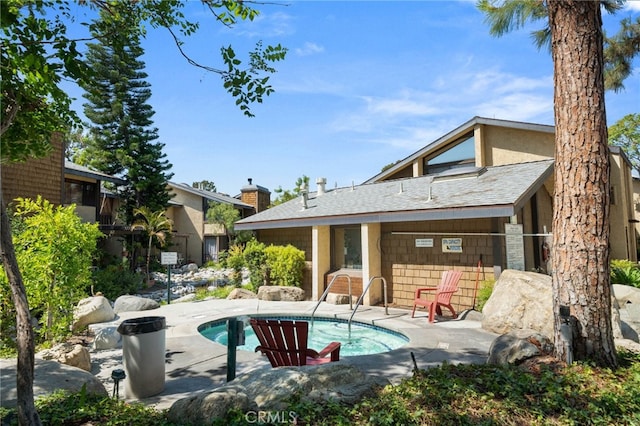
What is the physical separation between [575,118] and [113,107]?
924 inches

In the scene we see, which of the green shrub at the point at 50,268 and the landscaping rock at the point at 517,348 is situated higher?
the green shrub at the point at 50,268

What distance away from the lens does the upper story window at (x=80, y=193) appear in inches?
682

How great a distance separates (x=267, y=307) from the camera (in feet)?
35.1

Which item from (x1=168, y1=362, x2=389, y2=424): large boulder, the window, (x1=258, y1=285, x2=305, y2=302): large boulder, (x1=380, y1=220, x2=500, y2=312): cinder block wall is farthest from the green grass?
(x1=258, y1=285, x2=305, y2=302): large boulder

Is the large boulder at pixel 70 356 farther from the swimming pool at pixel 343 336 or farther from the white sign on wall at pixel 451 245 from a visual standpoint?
the white sign on wall at pixel 451 245

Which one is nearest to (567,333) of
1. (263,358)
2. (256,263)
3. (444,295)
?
(263,358)

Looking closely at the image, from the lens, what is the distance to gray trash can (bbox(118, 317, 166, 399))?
4.37 meters

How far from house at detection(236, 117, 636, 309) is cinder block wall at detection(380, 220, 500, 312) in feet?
0.08

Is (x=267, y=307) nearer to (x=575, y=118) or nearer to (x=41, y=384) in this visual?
(x=41, y=384)

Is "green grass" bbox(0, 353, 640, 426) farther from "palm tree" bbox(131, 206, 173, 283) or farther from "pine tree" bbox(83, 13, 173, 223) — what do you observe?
"pine tree" bbox(83, 13, 173, 223)

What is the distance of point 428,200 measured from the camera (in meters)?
10.2

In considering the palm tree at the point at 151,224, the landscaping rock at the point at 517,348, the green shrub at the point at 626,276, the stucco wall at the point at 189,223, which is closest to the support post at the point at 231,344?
the landscaping rock at the point at 517,348

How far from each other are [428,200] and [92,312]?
8.91m

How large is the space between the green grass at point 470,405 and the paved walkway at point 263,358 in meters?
0.97
